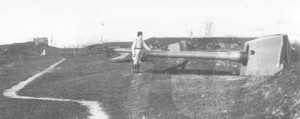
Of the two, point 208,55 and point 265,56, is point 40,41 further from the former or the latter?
point 265,56

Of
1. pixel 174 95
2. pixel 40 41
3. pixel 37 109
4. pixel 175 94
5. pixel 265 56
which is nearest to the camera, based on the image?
pixel 37 109

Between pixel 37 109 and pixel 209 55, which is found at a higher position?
pixel 209 55

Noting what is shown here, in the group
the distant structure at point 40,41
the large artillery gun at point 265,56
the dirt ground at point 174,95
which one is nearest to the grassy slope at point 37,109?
the dirt ground at point 174,95

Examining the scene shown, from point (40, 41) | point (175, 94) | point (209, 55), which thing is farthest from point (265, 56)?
point (40, 41)

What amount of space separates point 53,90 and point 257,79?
44.2ft

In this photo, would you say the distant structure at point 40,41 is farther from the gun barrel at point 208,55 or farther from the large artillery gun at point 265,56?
the large artillery gun at point 265,56

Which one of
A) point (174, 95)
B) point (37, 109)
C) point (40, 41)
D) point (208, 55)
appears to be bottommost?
point (37, 109)

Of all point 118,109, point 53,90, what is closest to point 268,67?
point 118,109

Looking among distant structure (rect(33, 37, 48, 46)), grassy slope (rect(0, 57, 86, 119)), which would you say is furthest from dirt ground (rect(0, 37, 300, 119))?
distant structure (rect(33, 37, 48, 46))

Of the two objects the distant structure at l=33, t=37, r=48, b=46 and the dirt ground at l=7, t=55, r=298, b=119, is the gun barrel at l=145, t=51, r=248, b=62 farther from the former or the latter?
the distant structure at l=33, t=37, r=48, b=46

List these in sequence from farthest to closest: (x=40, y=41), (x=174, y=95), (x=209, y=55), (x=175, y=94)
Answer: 1. (x=40, y=41)
2. (x=209, y=55)
3. (x=175, y=94)
4. (x=174, y=95)

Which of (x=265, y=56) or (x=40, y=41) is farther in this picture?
(x=40, y=41)

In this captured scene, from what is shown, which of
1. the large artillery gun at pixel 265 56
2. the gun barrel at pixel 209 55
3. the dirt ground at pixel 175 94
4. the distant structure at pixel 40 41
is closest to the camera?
the dirt ground at pixel 175 94

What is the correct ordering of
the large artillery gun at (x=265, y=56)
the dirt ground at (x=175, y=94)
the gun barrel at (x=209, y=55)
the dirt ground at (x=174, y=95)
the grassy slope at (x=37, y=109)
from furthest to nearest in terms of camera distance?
1. the gun barrel at (x=209, y=55)
2. the large artillery gun at (x=265, y=56)
3. the grassy slope at (x=37, y=109)
4. the dirt ground at (x=175, y=94)
5. the dirt ground at (x=174, y=95)
